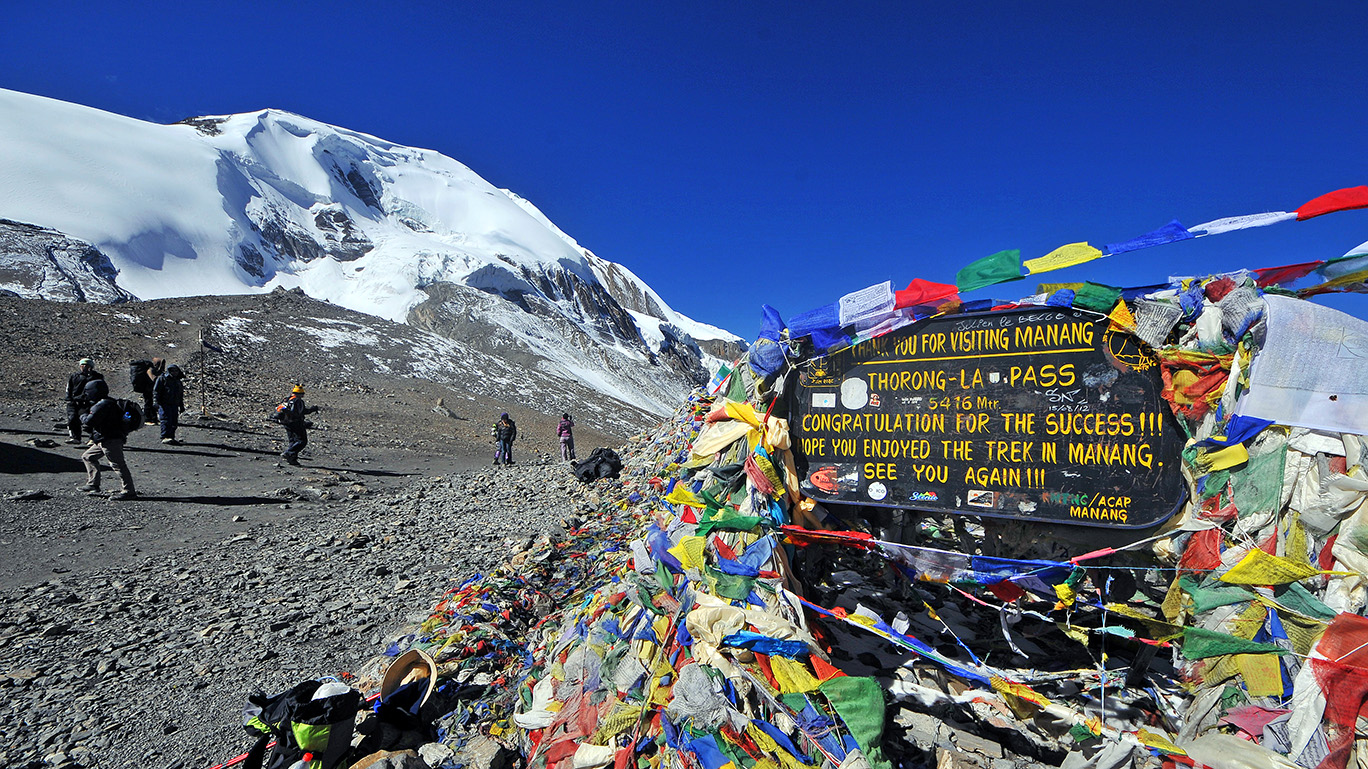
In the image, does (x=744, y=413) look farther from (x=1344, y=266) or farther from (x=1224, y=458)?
(x=1344, y=266)

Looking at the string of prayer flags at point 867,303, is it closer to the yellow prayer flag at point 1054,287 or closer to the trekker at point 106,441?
the yellow prayer flag at point 1054,287

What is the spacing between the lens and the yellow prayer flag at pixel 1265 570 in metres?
2.57

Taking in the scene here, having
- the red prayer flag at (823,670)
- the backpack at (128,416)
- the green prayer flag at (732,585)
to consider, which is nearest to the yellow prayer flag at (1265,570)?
the red prayer flag at (823,670)

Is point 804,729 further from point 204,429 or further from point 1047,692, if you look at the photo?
point 204,429

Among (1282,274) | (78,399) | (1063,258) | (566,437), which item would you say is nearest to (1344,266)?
(1282,274)

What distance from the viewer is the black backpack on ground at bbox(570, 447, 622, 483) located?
12.2 m

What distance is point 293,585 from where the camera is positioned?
6.72m

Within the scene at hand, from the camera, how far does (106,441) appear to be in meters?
8.82

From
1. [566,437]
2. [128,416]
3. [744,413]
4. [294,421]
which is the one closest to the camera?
[744,413]

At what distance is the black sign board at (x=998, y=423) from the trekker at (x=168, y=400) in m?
15.2

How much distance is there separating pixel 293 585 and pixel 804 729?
6.38 meters

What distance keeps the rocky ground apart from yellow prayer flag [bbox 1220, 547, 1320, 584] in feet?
19.6

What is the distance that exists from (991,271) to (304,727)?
15.3 ft

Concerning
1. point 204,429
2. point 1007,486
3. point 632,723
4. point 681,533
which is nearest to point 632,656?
point 632,723
